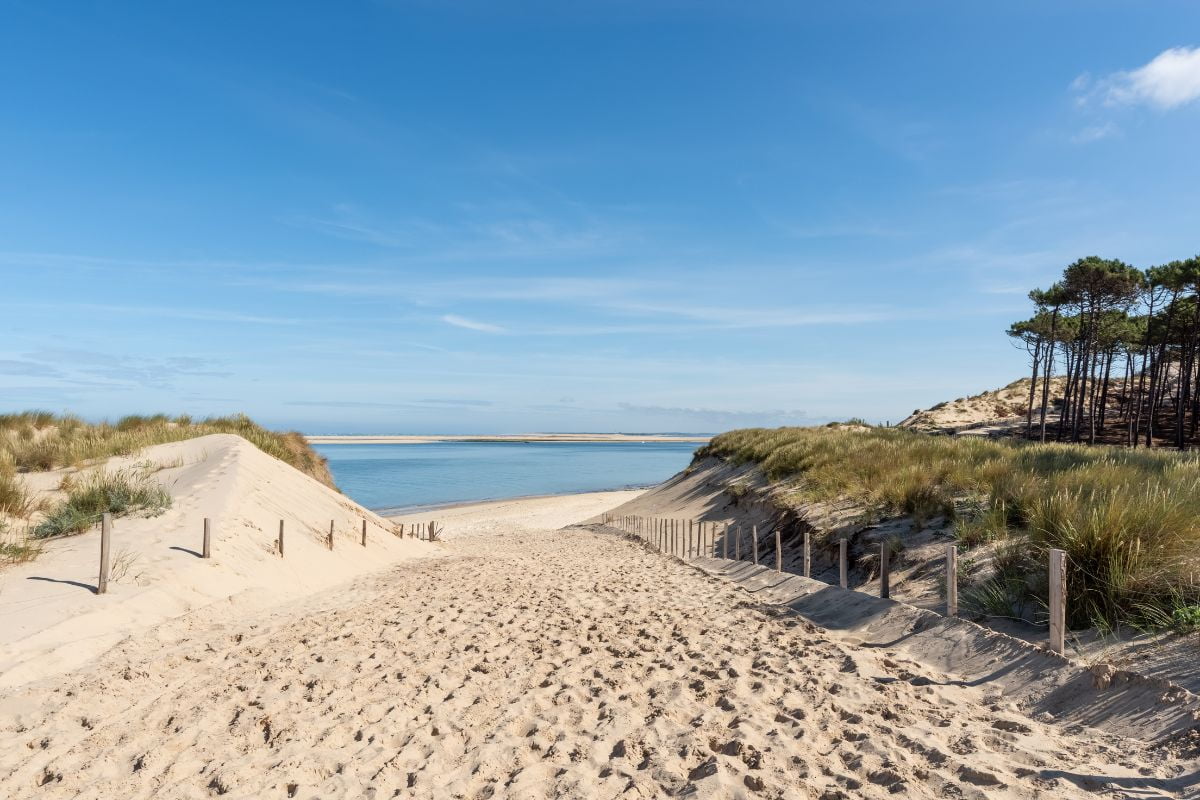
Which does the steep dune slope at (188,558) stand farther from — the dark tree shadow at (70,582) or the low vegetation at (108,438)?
the low vegetation at (108,438)

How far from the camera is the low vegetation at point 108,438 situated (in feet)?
63.1

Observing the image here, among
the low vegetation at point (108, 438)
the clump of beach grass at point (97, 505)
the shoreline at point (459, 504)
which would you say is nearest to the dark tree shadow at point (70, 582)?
the clump of beach grass at point (97, 505)

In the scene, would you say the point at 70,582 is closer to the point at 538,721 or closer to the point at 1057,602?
the point at 538,721

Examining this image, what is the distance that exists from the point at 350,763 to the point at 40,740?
2.82 m

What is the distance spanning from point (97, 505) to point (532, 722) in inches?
469

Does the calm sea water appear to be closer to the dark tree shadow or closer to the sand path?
the dark tree shadow

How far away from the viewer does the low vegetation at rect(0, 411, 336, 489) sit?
757 inches

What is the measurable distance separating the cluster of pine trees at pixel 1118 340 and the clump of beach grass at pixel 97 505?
41268mm

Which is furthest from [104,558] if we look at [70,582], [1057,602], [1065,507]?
[1065,507]

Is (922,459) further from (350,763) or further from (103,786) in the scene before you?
(103,786)

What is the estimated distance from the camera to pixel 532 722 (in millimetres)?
5512

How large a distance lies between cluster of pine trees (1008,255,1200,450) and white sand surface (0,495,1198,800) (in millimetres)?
38064

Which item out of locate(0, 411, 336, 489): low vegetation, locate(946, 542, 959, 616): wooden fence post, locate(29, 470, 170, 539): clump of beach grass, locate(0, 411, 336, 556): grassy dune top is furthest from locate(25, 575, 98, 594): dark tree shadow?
locate(946, 542, 959, 616): wooden fence post

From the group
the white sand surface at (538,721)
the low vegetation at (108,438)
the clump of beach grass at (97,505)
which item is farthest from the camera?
the low vegetation at (108,438)
